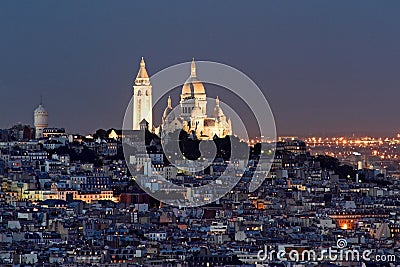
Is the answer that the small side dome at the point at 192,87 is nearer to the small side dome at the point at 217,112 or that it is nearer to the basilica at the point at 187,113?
the basilica at the point at 187,113

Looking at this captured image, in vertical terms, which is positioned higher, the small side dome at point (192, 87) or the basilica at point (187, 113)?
the small side dome at point (192, 87)

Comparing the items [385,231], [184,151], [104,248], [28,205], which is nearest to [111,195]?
[28,205]

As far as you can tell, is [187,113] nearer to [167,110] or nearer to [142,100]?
[167,110]

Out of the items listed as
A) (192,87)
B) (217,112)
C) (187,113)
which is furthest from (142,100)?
(192,87)

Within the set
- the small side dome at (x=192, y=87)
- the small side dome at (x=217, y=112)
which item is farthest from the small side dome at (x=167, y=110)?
the small side dome at (x=217, y=112)

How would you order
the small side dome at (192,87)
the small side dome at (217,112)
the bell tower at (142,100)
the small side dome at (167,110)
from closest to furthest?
the bell tower at (142,100)
the small side dome at (217,112)
the small side dome at (167,110)
the small side dome at (192,87)

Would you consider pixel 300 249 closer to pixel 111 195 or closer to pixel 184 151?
pixel 111 195

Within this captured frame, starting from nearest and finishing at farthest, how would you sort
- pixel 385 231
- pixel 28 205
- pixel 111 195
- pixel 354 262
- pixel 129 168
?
pixel 354 262, pixel 385 231, pixel 28 205, pixel 111 195, pixel 129 168

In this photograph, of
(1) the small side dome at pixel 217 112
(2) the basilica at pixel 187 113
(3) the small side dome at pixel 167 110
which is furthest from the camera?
(3) the small side dome at pixel 167 110
